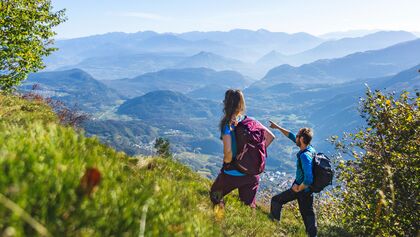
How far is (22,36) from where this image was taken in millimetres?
22562

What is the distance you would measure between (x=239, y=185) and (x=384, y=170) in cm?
366

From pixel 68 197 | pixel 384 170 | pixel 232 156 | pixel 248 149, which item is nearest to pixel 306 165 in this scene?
pixel 248 149

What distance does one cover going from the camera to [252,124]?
917cm

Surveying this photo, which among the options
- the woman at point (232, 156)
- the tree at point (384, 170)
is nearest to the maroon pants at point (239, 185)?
the woman at point (232, 156)

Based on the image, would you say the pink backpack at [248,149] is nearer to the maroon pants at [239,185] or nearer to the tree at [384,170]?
the maroon pants at [239,185]

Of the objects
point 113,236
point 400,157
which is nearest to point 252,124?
point 400,157

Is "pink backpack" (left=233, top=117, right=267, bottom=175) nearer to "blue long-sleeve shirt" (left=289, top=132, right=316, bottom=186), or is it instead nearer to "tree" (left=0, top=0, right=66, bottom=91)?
"blue long-sleeve shirt" (left=289, top=132, right=316, bottom=186)

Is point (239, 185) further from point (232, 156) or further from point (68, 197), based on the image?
point (68, 197)

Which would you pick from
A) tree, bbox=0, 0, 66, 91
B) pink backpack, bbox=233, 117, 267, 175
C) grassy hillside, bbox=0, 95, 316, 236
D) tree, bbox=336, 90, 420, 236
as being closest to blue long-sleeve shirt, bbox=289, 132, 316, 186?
pink backpack, bbox=233, 117, 267, 175

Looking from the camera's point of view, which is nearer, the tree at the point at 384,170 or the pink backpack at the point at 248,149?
the pink backpack at the point at 248,149

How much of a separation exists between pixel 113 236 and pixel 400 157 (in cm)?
986

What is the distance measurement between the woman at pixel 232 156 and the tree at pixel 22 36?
634 inches

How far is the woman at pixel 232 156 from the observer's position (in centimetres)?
882

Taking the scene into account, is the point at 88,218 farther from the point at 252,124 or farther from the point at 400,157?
the point at 400,157
